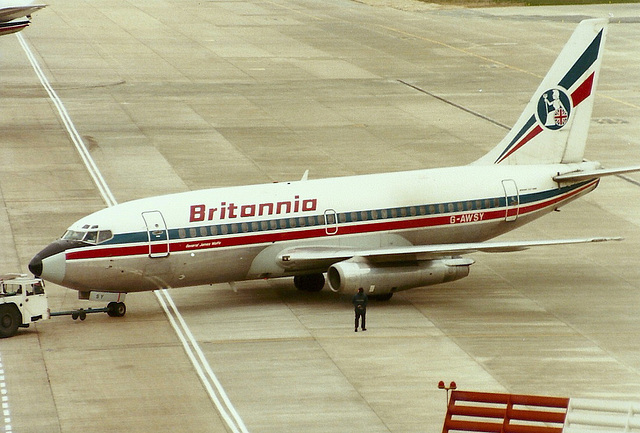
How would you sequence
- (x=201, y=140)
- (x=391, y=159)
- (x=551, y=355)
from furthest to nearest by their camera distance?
(x=201, y=140) < (x=391, y=159) < (x=551, y=355)

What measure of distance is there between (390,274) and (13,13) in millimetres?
44358

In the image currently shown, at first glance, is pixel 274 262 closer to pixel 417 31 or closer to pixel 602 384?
pixel 602 384

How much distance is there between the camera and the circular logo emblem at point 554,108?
48.2m

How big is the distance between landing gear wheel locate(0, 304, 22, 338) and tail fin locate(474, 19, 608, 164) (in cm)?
1861

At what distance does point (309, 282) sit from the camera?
44.4 metres

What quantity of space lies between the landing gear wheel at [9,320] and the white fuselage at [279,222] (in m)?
1.51

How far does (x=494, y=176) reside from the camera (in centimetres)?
4578

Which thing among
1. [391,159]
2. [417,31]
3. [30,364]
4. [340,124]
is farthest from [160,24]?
[30,364]

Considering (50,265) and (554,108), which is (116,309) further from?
(554,108)

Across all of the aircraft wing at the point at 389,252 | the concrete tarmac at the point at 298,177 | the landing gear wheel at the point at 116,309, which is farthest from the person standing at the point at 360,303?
the landing gear wheel at the point at 116,309

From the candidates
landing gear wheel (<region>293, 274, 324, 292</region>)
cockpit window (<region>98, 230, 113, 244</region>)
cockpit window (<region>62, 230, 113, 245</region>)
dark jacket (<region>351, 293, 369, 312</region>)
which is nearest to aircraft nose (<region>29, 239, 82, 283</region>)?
cockpit window (<region>62, 230, 113, 245</region>)

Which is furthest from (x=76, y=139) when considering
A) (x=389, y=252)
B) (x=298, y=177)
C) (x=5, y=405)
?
(x=5, y=405)

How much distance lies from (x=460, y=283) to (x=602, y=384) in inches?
458

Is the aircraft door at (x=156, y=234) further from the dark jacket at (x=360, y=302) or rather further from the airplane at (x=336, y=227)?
the dark jacket at (x=360, y=302)
